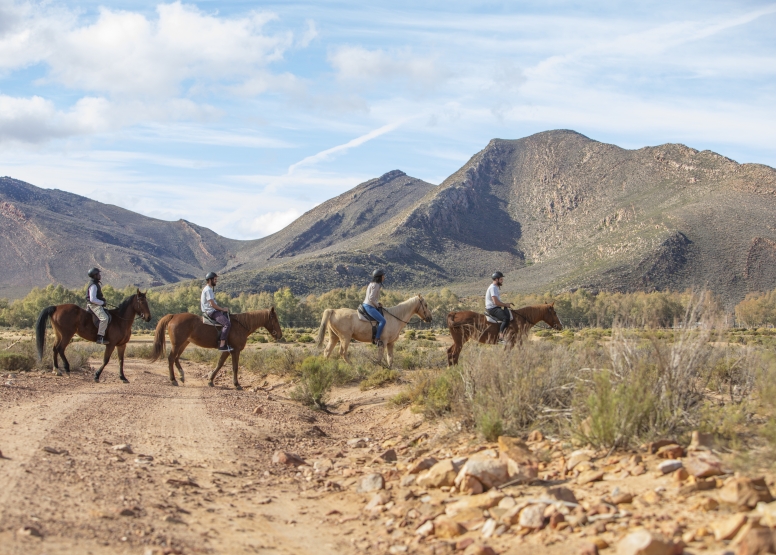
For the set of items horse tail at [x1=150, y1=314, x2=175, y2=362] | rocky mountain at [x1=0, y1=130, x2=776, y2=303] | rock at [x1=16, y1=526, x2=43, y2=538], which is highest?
rocky mountain at [x1=0, y1=130, x2=776, y2=303]

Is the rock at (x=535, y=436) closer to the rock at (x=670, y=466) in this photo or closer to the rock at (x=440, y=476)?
the rock at (x=440, y=476)

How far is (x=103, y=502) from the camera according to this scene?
6.03 metres

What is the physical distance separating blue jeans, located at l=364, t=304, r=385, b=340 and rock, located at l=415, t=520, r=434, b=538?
10991mm

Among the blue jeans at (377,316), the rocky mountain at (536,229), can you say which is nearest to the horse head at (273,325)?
the blue jeans at (377,316)

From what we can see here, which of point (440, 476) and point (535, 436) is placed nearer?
point (440, 476)

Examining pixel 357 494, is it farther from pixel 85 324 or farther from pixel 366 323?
pixel 85 324

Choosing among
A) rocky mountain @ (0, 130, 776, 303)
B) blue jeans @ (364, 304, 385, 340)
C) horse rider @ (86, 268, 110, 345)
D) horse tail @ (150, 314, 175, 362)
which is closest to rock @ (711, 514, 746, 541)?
blue jeans @ (364, 304, 385, 340)

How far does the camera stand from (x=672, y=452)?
6301 mm

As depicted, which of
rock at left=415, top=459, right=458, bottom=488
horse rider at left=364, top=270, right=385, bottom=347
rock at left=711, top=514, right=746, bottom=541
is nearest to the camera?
rock at left=711, top=514, right=746, bottom=541

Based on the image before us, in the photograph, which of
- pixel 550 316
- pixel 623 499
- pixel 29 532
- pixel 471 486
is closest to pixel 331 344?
pixel 550 316

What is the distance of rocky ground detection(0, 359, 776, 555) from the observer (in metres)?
5.09

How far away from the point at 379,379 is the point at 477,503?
30.0 ft

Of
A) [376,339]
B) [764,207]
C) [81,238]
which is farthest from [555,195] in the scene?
[376,339]

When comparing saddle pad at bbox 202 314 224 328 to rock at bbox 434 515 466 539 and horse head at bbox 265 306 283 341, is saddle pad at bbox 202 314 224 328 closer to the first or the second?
horse head at bbox 265 306 283 341
